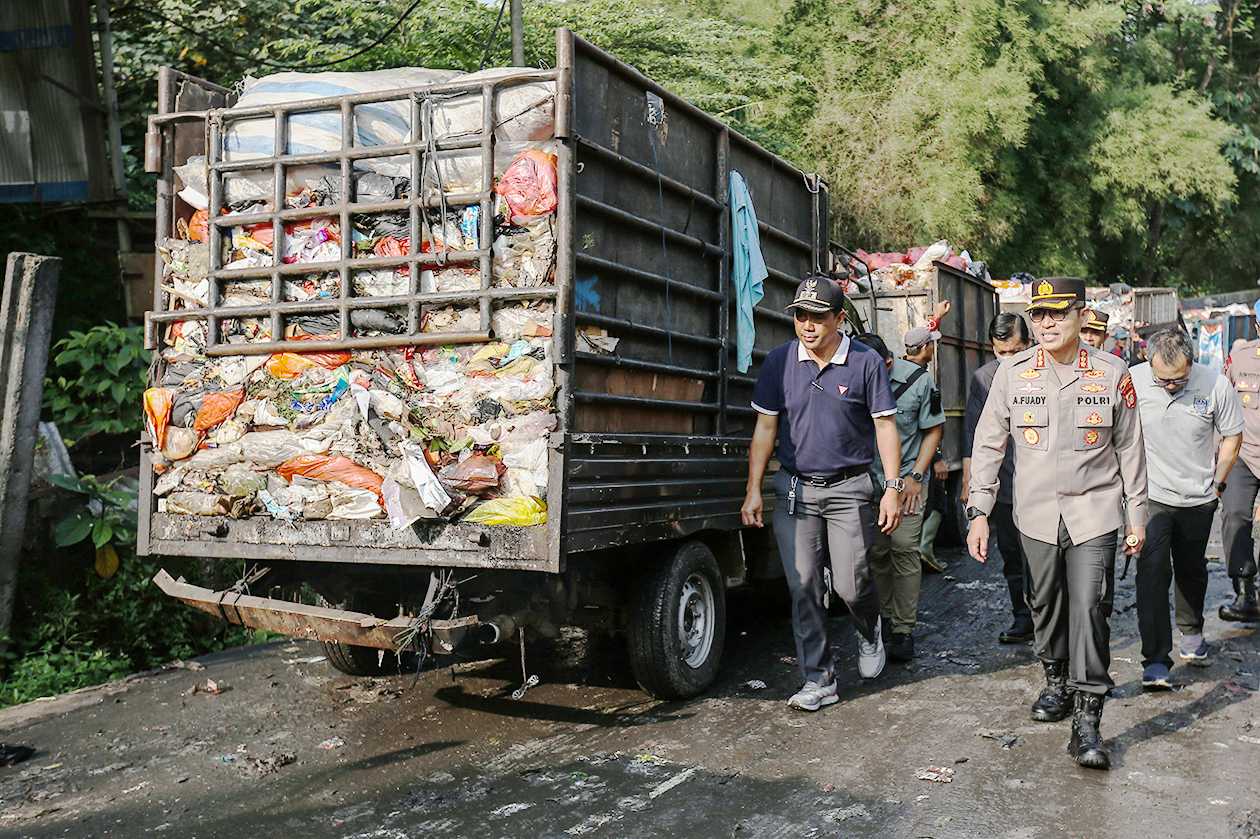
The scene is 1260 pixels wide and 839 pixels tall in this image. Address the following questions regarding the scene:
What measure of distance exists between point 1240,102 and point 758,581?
26471mm

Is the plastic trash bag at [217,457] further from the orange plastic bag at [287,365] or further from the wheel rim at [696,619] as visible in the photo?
the wheel rim at [696,619]

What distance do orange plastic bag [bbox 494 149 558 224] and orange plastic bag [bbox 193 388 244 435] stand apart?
1.64 metres

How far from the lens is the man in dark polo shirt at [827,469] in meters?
5.97

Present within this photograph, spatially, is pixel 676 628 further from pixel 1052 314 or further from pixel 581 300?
pixel 1052 314

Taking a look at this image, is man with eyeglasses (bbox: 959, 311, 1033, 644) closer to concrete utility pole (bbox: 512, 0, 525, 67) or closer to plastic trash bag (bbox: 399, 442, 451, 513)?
plastic trash bag (bbox: 399, 442, 451, 513)

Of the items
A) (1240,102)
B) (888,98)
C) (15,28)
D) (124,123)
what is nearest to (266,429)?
(15,28)

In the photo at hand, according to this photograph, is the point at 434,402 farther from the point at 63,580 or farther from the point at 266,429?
the point at 63,580

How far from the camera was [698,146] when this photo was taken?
6.43m

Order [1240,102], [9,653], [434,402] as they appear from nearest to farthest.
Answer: [434,402]
[9,653]
[1240,102]

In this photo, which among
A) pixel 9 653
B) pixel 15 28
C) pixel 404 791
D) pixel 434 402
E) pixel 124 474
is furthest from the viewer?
pixel 15 28

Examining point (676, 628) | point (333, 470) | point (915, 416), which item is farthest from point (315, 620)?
point (915, 416)

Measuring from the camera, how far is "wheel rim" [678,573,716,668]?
6125 mm

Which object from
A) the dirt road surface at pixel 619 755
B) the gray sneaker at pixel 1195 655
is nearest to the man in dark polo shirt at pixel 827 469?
the dirt road surface at pixel 619 755

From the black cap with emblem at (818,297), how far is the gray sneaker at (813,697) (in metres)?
1.93
